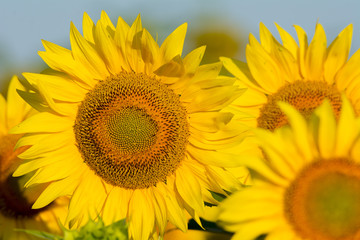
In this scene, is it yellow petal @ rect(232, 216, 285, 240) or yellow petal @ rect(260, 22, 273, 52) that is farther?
yellow petal @ rect(260, 22, 273, 52)

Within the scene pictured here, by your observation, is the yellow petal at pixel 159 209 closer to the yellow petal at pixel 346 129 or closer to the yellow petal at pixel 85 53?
the yellow petal at pixel 85 53

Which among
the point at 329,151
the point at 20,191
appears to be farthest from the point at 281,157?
the point at 20,191

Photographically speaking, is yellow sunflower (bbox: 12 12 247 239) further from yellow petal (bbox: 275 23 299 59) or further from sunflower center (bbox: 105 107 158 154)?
yellow petal (bbox: 275 23 299 59)

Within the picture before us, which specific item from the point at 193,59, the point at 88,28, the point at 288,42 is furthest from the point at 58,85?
the point at 288,42

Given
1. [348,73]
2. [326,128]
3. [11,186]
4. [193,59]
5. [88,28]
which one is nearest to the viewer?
[326,128]

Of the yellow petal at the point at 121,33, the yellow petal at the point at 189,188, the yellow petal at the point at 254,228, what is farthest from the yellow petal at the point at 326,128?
the yellow petal at the point at 121,33

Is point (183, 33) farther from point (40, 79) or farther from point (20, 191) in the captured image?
point (20, 191)

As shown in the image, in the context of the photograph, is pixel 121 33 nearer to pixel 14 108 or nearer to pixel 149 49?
pixel 149 49

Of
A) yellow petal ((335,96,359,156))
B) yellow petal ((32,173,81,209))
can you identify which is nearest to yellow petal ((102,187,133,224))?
yellow petal ((32,173,81,209))
